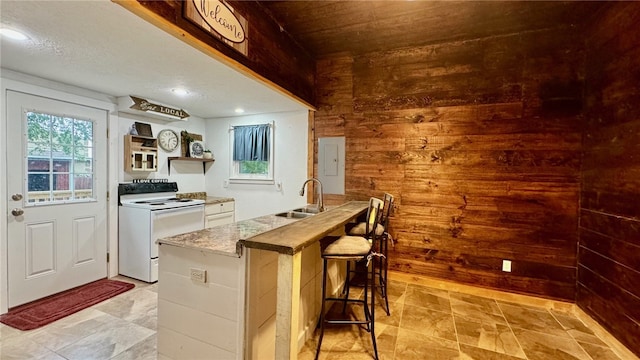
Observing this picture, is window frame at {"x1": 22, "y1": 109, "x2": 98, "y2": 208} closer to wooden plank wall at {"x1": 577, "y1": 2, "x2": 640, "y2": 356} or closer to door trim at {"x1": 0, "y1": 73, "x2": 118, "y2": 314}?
door trim at {"x1": 0, "y1": 73, "x2": 118, "y2": 314}

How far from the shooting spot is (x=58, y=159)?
2.83 m

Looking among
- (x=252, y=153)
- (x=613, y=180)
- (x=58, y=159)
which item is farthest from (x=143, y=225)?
(x=613, y=180)

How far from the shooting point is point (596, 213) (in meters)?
2.39

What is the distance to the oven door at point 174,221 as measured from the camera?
10.3 ft

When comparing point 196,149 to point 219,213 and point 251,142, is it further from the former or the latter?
point 219,213

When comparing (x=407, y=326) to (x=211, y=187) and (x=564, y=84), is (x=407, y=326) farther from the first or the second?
(x=211, y=187)

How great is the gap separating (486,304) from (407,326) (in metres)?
1.08

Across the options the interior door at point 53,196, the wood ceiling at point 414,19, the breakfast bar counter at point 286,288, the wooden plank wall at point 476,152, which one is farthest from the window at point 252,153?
the breakfast bar counter at point 286,288

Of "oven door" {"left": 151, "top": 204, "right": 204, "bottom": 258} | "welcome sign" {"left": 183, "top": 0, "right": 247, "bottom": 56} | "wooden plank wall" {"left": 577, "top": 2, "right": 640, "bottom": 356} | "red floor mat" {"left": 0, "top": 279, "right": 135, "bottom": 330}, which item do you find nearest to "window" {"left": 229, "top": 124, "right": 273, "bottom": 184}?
"oven door" {"left": 151, "top": 204, "right": 204, "bottom": 258}

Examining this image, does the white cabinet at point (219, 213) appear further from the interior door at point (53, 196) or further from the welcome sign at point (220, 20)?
the welcome sign at point (220, 20)

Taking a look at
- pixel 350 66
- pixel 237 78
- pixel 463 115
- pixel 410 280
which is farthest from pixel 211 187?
pixel 463 115

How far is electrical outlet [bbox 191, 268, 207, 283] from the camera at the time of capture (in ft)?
5.06

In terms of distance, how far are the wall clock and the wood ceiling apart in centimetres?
238

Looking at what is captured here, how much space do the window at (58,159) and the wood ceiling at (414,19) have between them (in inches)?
99.2
